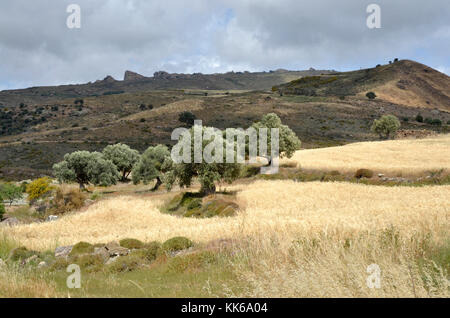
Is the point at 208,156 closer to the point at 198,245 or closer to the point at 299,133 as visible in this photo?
the point at 198,245

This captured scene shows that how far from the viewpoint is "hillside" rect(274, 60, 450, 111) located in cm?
16188

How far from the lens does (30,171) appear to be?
288 ft

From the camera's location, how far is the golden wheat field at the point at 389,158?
1734 inches

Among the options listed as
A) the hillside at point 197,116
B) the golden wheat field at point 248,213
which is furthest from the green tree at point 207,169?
the hillside at point 197,116

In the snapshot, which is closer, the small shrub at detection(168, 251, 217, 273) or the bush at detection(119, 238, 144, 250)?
the small shrub at detection(168, 251, 217, 273)

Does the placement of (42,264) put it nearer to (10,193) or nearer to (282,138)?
(282,138)

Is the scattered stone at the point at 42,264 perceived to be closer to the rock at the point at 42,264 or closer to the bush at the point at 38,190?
the rock at the point at 42,264

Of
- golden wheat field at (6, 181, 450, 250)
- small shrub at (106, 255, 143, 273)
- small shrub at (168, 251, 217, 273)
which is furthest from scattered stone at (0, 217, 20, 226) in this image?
small shrub at (168, 251, 217, 273)

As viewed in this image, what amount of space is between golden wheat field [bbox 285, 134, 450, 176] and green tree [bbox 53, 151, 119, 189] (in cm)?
3221

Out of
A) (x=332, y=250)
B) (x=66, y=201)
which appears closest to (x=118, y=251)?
(x=332, y=250)

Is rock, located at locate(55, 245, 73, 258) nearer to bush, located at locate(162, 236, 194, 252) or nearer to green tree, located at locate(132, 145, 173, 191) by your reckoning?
bush, located at locate(162, 236, 194, 252)

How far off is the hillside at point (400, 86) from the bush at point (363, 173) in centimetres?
12217

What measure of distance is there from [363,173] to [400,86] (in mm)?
145874

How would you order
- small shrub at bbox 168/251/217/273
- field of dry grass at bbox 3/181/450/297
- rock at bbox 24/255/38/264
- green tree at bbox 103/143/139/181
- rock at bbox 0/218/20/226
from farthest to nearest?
green tree at bbox 103/143/139/181, rock at bbox 0/218/20/226, rock at bbox 24/255/38/264, small shrub at bbox 168/251/217/273, field of dry grass at bbox 3/181/450/297
